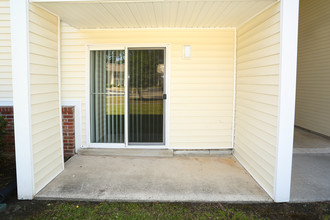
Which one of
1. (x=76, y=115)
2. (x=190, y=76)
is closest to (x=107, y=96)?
(x=76, y=115)

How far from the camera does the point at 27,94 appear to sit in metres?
3.17

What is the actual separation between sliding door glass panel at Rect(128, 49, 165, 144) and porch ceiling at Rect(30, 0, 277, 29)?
0.60 meters

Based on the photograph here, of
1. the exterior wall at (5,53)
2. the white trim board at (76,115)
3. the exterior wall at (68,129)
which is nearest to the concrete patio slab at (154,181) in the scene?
the exterior wall at (68,129)

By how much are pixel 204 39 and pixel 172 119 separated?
164 centimetres

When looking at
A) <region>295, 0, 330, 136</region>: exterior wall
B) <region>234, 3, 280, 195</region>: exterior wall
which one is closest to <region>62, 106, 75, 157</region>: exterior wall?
<region>234, 3, 280, 195</region>: exterior wall

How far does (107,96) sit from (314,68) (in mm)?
5253

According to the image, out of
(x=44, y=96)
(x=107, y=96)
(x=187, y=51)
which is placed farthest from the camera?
(x=107, y=96)

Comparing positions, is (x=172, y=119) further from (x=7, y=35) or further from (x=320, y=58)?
(x=320, y=58)

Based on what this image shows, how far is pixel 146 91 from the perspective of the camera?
194 inches

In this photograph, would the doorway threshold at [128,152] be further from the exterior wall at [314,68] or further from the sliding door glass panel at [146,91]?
the exterior wall at [314,68]

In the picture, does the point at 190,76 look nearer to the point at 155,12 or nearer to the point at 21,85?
the point at 155,12

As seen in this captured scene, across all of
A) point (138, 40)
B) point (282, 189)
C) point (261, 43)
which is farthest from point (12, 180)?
point (261, 43)

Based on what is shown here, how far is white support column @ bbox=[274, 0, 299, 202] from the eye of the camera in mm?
2971

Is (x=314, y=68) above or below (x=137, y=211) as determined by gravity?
above
